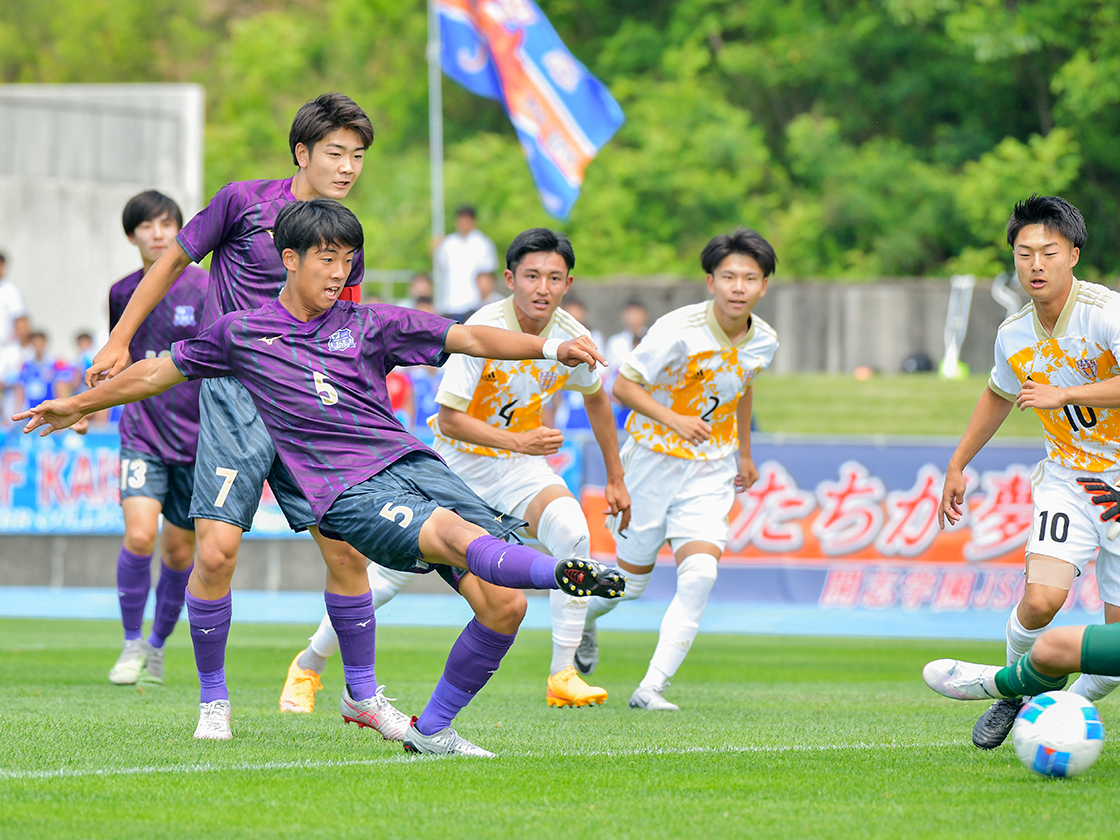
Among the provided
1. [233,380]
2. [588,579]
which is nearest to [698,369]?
[233,380]

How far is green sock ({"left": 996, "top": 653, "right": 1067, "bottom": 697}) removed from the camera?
4.97m

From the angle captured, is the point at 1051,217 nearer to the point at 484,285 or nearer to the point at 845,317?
the point at 484,285

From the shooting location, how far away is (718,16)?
33.2m

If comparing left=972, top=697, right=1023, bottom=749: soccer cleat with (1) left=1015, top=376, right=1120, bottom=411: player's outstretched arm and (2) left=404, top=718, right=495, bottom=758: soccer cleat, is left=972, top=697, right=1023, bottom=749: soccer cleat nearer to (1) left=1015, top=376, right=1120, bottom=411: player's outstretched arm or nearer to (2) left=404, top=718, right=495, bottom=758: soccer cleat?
(1) left=1015, top=376, right=1120, bottom=411: player's outstretched arm

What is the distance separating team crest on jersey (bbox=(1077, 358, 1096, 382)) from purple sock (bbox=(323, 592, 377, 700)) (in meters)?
3.10

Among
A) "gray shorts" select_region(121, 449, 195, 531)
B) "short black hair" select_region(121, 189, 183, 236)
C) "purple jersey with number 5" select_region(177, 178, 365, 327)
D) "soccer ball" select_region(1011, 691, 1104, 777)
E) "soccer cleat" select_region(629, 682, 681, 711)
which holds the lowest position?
"soccer cleat" select_region(629, 682, 681, 711)

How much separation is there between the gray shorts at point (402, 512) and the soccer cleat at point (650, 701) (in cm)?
208

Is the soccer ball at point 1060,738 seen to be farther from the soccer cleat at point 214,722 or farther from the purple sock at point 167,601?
the purple sock at point 167,601

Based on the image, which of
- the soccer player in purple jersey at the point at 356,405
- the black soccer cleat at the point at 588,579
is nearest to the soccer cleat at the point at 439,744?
the soccer player in purple jersey at the point at 356,405

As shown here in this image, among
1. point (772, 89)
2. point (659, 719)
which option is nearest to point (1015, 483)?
point (659, 719)

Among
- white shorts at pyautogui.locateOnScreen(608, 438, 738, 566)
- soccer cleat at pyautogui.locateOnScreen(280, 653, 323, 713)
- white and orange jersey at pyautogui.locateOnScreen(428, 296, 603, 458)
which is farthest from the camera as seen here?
white shorts at pyautogui.locateOnScreen(608, 438, 738, 566)

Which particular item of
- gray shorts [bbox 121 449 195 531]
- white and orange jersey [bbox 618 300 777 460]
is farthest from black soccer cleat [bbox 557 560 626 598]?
gray shorts [bbox 121 449 195 531]

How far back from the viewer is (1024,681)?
5020 millimetres

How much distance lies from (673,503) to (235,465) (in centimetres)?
285
